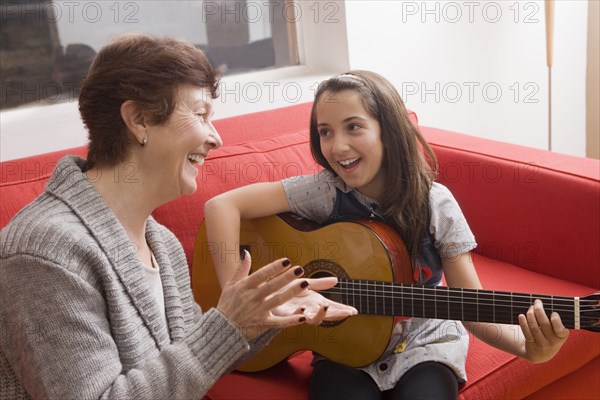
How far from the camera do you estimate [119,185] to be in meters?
1.30

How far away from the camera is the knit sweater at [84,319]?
1.11m

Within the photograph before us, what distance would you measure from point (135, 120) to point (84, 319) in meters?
0.35

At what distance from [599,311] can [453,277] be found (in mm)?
311

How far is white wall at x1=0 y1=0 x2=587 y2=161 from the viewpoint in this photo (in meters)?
2.44

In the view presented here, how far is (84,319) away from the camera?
1.13m

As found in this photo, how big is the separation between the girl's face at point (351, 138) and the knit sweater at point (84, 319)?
0.53 meters

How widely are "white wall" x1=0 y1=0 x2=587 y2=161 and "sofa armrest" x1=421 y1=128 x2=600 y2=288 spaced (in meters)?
0.59

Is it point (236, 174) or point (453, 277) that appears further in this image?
point (236, 174)

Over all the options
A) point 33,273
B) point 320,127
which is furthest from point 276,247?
point 33,273

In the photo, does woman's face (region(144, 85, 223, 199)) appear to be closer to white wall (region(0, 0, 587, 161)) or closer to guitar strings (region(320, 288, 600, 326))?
guitar strings (region(320, 288, 600, 326))

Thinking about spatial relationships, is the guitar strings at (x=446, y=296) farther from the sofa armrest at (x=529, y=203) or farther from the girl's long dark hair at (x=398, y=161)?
the sofa armrest at (x=529, y=203)

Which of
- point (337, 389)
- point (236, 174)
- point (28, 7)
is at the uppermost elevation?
point (28, 7)

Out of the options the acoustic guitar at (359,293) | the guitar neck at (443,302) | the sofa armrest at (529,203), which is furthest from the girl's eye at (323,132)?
the sofa armrest at (529,203)

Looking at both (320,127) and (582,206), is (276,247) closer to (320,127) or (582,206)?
(320,127)
